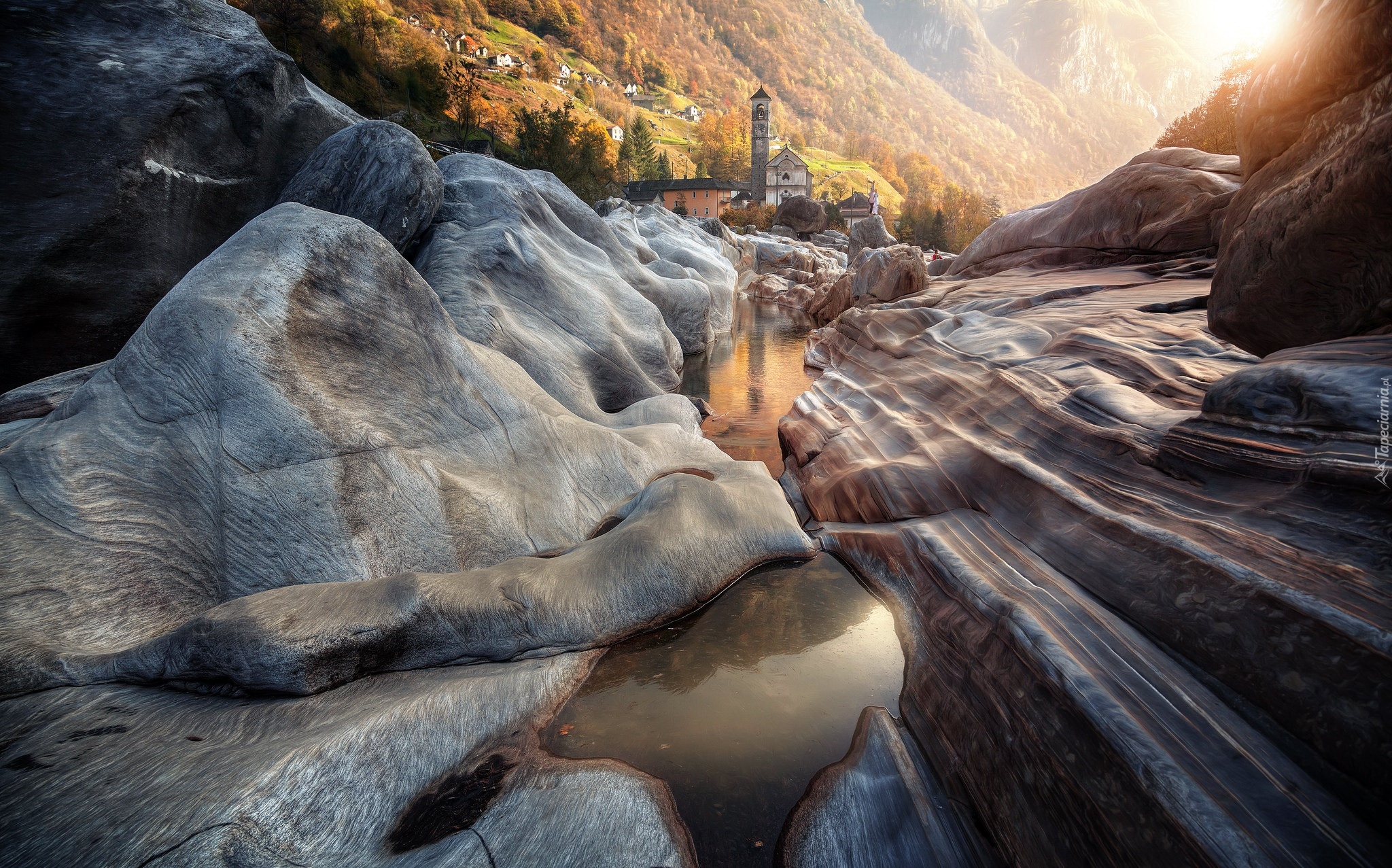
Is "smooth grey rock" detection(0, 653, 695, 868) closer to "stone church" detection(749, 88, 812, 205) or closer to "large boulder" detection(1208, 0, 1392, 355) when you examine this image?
"large boulder" detection(1208, 0, 1392, 355)

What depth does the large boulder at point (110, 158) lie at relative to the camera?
150 inches

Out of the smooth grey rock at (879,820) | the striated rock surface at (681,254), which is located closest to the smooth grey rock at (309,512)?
the smooth grey rock at (879,820)

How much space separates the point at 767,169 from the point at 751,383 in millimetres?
57827

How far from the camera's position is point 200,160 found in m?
4.59

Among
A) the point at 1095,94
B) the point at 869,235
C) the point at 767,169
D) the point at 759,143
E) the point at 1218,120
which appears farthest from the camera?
the point at 1095,94

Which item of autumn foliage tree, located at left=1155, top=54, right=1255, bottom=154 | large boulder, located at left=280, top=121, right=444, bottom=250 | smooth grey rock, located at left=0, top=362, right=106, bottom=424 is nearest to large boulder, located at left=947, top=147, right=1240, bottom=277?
large boulder, located at left=280, top=121, right=444, bottom=250

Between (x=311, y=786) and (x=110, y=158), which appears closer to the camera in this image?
(x=311, y=786)

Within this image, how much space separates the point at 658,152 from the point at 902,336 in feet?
241

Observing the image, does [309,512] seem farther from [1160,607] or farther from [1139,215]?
[1139,215]

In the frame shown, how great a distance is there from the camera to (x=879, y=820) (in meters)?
2.05

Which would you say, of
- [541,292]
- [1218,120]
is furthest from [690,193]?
[541,292]

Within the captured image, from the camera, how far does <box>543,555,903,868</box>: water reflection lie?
2.17m

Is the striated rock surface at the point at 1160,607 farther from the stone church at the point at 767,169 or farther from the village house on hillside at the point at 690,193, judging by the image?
the stone church at the point at 767,169

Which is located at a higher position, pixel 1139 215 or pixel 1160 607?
pixel 1139 215
